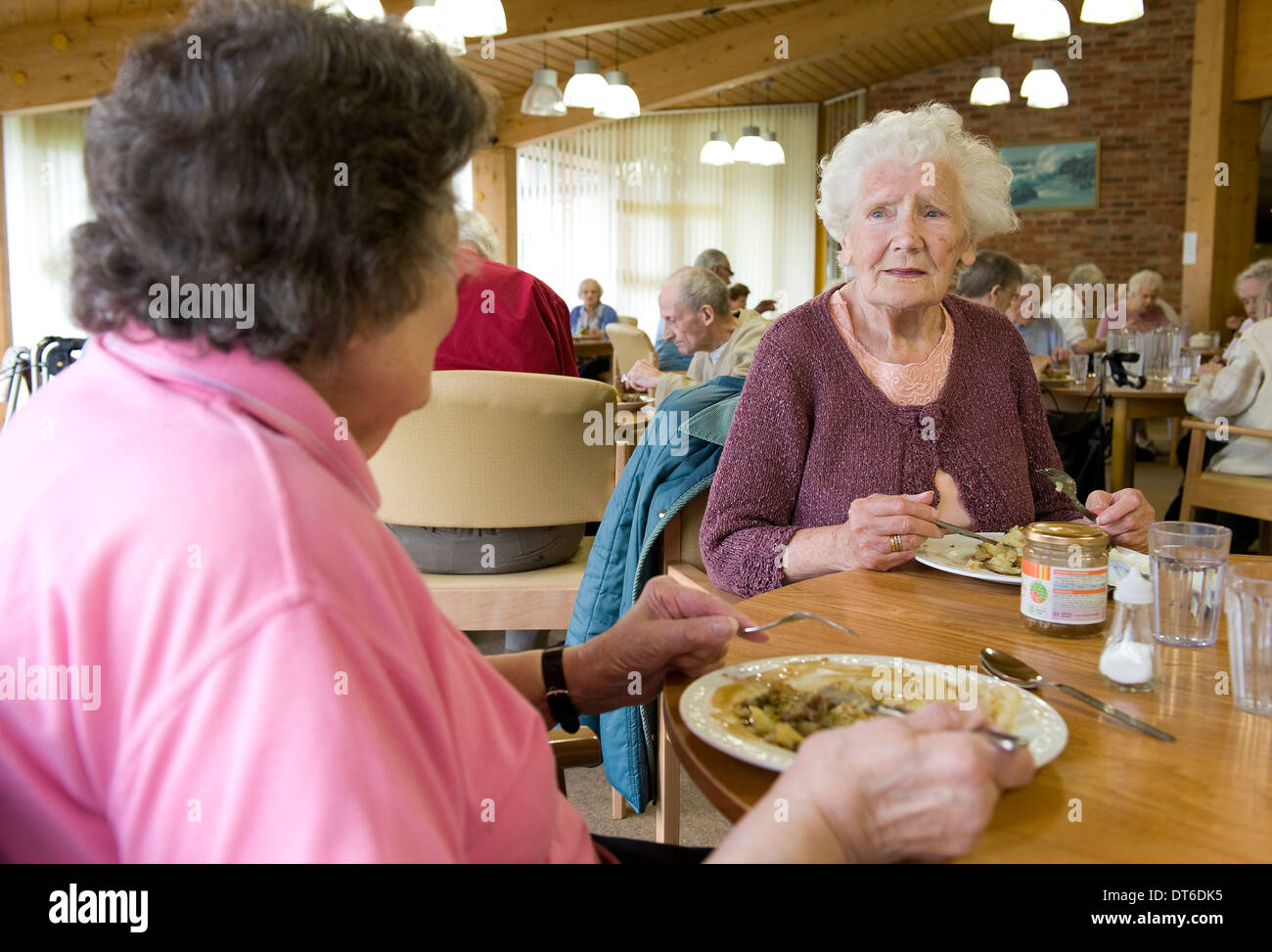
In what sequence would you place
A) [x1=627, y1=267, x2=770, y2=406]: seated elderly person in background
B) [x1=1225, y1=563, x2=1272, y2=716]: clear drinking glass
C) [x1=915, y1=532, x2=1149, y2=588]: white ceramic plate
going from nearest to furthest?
[x1=1225, y1=563, x2=1272, y2=716]: clear drinking glass < [x1=915, y1=532, x2=1149, y2=588]: white ceramic plate < [x1=627, y1=267, x2=770, y2=406]: seated elderly person in background

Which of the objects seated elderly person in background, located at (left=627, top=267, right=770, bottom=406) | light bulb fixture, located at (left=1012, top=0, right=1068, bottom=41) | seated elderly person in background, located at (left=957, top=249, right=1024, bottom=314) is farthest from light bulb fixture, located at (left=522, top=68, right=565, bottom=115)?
seated elderly person in background, located at (left=957, top=249, right=1024, bottom=314)

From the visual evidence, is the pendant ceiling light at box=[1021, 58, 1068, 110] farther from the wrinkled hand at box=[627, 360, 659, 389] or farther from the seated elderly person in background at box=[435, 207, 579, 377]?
the seated elderly person in background at box=[435, 207, 579, 377]

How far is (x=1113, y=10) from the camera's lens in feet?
17.4

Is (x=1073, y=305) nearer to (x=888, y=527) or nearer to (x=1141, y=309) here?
(x=1141, y=309)

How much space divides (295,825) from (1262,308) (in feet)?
15.5

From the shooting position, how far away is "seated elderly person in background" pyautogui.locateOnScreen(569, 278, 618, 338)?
10055 millimetres

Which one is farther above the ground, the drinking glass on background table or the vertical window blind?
the vertical window blind

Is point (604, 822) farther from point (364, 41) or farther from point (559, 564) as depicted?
point (364, 41)

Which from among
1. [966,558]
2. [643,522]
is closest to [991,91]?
[643,522]

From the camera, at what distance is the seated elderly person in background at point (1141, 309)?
7496 millimetres

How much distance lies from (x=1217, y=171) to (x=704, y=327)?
386 centimetres

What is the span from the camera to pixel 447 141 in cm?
80

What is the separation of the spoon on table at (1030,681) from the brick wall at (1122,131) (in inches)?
427

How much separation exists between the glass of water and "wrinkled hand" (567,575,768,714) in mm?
461
